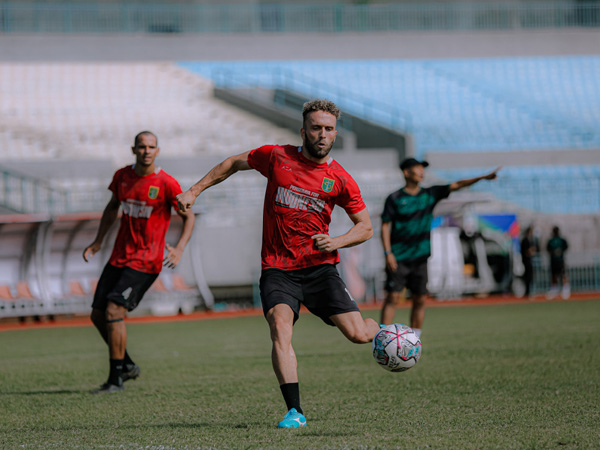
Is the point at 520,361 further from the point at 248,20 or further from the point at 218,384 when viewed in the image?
the point at 248,20

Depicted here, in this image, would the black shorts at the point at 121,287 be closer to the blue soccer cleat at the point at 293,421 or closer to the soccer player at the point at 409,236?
the blue soccer cleat at the point at 293,421

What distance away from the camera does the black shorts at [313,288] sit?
6.32 metres

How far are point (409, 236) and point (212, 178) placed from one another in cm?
484

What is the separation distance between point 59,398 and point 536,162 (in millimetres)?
26064

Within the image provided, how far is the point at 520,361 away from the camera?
9.61 metres

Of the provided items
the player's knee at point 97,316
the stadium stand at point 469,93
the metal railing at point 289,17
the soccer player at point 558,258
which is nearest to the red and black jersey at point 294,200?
the player's knee at point 97,316

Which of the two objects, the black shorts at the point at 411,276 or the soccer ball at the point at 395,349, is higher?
the black shorts at the point at 411,276

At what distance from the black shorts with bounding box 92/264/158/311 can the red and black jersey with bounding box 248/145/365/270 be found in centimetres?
236

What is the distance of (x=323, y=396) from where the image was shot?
758 centimetres

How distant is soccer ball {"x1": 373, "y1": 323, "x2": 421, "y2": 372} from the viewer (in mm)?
6328

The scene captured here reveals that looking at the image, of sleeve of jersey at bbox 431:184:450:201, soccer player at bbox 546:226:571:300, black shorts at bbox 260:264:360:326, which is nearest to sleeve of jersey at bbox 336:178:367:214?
black shorts at bbox 260:264:360:326

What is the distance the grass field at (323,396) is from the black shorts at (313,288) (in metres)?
0.77

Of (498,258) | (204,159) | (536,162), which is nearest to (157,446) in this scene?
(498,258)

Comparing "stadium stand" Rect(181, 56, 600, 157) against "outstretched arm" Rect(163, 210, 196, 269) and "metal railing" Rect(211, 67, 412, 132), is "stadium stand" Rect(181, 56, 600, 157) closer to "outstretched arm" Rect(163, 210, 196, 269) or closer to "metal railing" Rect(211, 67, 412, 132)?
"metal railing" Rect(211, 67, 412, 132)
